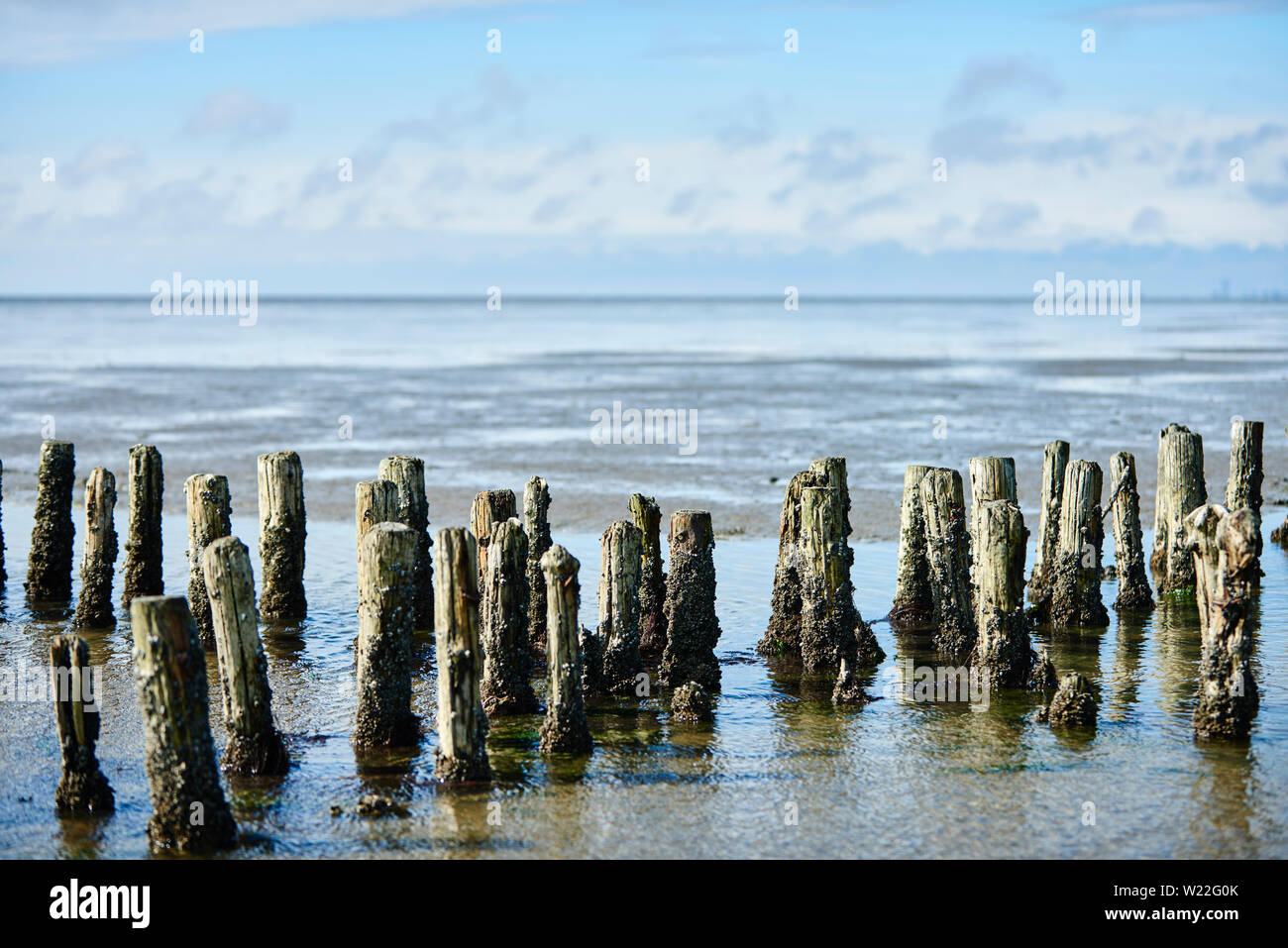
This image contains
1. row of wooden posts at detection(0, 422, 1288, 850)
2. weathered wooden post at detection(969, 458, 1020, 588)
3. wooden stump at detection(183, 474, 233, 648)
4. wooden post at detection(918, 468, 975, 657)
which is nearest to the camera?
row of wooden posts at detection(0, 422, 1288, 850)

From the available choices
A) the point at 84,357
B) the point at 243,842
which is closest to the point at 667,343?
the point at 84,357

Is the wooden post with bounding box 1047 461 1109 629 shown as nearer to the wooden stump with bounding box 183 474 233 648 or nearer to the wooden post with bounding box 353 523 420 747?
the wooden post with bounding box 353 523 420 747

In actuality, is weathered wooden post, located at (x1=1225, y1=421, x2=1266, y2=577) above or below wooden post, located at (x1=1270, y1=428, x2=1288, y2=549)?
above

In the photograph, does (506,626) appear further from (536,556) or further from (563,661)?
(536,556)

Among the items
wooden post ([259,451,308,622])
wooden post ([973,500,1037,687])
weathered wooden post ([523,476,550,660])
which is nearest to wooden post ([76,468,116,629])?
wooden post ([259,451,308,622])

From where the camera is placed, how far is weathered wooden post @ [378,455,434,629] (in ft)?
42.2

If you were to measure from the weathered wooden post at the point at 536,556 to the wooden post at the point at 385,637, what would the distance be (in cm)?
246

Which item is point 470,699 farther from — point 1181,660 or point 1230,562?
point 1181,660

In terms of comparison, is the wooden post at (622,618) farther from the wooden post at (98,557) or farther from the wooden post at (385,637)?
the wooden post at (98,557)

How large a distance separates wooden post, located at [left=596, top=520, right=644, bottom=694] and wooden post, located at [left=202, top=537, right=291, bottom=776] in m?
2.91

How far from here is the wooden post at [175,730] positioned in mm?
7770

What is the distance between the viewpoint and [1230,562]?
9.23 metres

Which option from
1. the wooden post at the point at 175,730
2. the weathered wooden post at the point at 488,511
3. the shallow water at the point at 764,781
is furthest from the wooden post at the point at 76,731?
the weathered wooden post at the point at 488,511

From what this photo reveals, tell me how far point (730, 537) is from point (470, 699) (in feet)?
29.1
